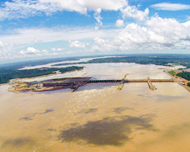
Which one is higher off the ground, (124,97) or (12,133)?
(124,97)

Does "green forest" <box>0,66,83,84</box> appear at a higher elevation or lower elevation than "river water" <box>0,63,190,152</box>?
higher

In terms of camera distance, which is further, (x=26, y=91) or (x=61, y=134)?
(x=26, y=91)

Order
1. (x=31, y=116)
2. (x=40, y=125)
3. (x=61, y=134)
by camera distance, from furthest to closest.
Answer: (x=31, y=116), (x=40, y=125), (x=61, y=134)

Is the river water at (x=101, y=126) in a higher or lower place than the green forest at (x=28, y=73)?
lower

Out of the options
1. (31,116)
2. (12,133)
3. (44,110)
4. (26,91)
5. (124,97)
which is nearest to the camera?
(12,133)

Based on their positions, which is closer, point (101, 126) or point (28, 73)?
point (101, 126)

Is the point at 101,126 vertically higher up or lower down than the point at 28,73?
lower down

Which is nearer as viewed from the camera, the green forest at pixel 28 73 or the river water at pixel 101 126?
the river water at pixel 101 126

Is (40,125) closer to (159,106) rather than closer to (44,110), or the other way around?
(44,110)

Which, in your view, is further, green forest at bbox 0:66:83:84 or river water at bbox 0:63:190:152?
green forest at bbox 0:66:83:84

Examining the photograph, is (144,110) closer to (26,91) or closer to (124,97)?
(124,97)

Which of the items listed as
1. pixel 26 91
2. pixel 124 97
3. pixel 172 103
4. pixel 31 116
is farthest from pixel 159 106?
pixel 26 91
